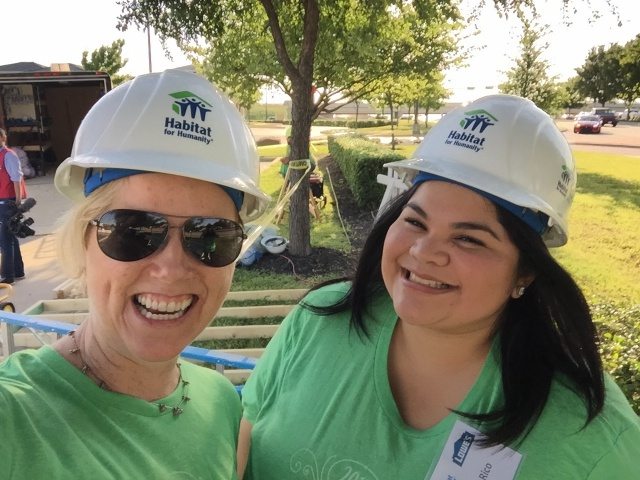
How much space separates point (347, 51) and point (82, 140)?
8720 mm

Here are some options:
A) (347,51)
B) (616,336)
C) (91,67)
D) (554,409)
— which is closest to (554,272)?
(554,409)

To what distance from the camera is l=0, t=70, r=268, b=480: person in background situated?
51.1 inches

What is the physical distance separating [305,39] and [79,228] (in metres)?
7.27

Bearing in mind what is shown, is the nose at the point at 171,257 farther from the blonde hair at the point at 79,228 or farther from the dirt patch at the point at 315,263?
the dirt patch at the point at 315,263

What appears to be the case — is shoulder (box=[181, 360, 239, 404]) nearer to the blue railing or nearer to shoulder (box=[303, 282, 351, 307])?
shoulder (box=[303, 282, 351, 307])

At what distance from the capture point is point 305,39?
8031 millimetres

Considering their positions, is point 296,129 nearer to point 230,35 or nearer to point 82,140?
point 230,35

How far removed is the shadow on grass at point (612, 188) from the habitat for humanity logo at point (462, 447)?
13.9m

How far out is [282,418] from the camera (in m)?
1.96

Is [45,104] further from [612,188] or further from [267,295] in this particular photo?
[612,188]

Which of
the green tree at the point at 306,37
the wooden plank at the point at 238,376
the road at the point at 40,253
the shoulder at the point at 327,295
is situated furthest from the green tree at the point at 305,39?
the shoulder at the point at 327,295

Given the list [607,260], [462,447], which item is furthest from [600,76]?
[462,447]

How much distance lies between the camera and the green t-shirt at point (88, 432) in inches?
44.5

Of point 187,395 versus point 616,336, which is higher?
point 187,395
